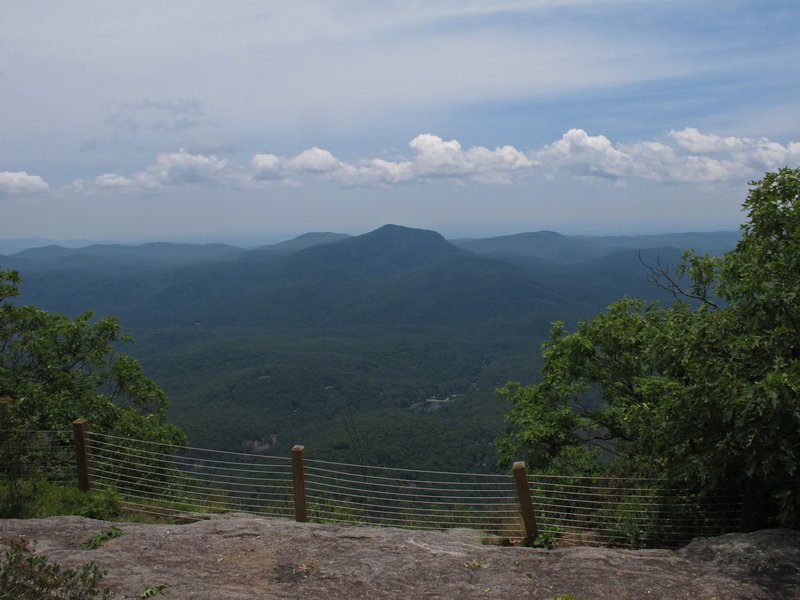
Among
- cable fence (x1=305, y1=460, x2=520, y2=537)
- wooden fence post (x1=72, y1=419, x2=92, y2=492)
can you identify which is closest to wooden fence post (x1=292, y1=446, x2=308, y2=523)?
cable fence (x1=305, y1=460, x2=520, y2=537)

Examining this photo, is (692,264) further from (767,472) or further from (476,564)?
(476,564)

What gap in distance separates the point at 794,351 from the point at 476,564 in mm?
4483

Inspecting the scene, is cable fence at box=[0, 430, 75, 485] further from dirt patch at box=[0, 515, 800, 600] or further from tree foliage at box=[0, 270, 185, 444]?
tree foliage at box=[0, 270, 185, 444]

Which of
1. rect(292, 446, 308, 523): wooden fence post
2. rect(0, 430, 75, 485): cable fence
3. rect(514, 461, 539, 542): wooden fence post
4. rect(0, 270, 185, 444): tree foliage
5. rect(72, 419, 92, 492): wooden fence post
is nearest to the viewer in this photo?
rect(514, 461, 539, 542): wooden fence post

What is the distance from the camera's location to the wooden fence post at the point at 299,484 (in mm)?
6902

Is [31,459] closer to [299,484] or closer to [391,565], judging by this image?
[299,484]

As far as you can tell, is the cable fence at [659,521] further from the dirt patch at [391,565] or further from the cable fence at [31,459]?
the cable fence at [31,459]

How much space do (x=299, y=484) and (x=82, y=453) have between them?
380 centimetres

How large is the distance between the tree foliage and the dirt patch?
7.20 metres

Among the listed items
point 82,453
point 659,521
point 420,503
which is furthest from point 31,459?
point 659,521

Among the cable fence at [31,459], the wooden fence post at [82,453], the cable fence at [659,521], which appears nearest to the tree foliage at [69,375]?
the cable fence at [31,459]

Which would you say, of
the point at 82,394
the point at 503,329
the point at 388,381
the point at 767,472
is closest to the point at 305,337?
the point at 388,381

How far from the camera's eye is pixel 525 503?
650 centimetres

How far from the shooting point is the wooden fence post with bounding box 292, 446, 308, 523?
690 cm
